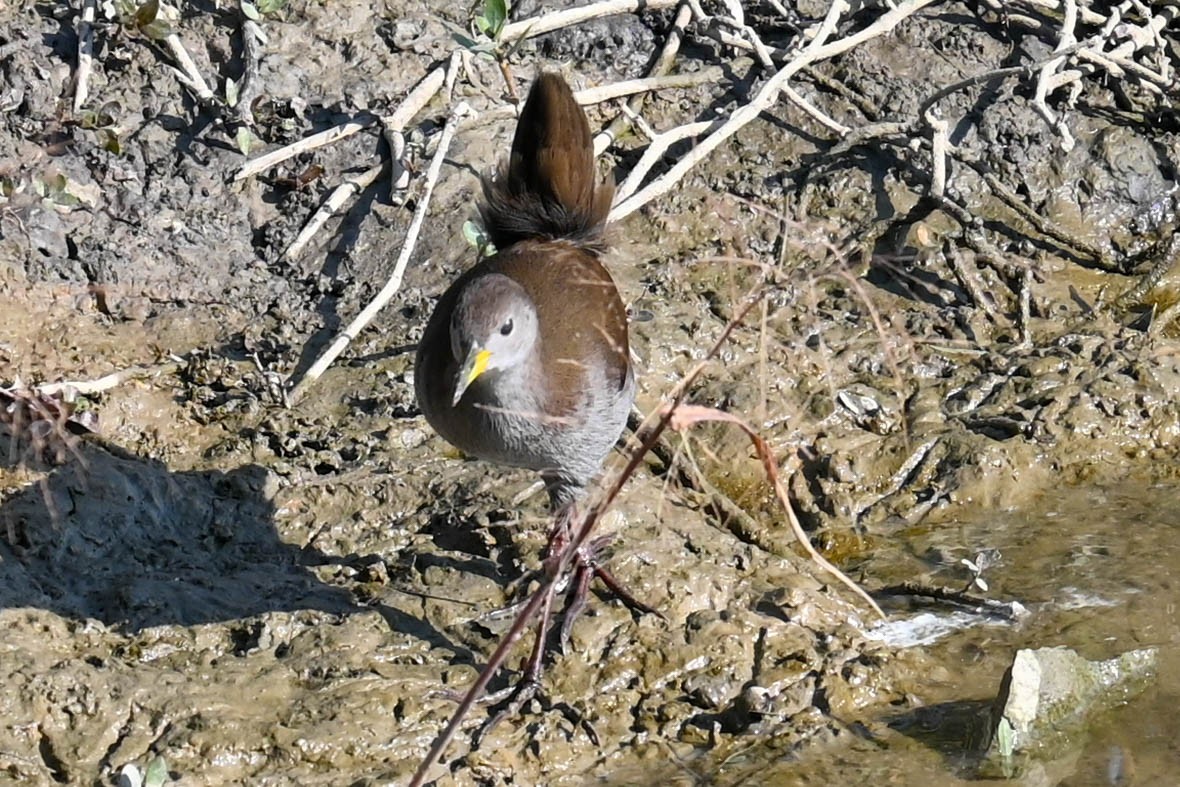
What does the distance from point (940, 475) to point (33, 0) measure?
14.2 feet

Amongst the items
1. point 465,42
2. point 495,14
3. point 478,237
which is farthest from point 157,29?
point 478,237

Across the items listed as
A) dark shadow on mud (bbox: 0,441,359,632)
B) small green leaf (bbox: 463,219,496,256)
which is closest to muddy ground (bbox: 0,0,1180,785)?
dark shadow on mud (bbox: 0,441,359,632)

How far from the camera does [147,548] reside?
5238 millimetres

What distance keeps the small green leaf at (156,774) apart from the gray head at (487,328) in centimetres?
128

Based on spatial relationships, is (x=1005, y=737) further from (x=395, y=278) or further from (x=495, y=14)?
(x=495, y=14)

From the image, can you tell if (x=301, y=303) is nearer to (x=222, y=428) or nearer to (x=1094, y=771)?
(x=222, y=428)

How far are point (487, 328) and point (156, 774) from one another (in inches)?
60.8

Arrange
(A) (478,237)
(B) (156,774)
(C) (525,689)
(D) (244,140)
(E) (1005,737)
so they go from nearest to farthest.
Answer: (B) (156,774) < (E) (1005,737) < (C) (525,689) < (A) (478,237) < (D) (244,140)

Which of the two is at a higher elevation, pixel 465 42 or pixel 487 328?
pixel 465 42

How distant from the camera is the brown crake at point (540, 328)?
4684 mm

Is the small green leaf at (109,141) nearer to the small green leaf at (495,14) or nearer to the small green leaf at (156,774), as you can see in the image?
the small green leaf at (495,14)

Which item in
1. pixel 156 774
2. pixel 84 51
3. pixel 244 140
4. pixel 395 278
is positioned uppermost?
pixel 84 51

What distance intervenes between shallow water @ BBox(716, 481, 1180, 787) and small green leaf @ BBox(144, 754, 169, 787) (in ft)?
5.15

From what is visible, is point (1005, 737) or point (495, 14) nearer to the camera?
point (1005, 737)
